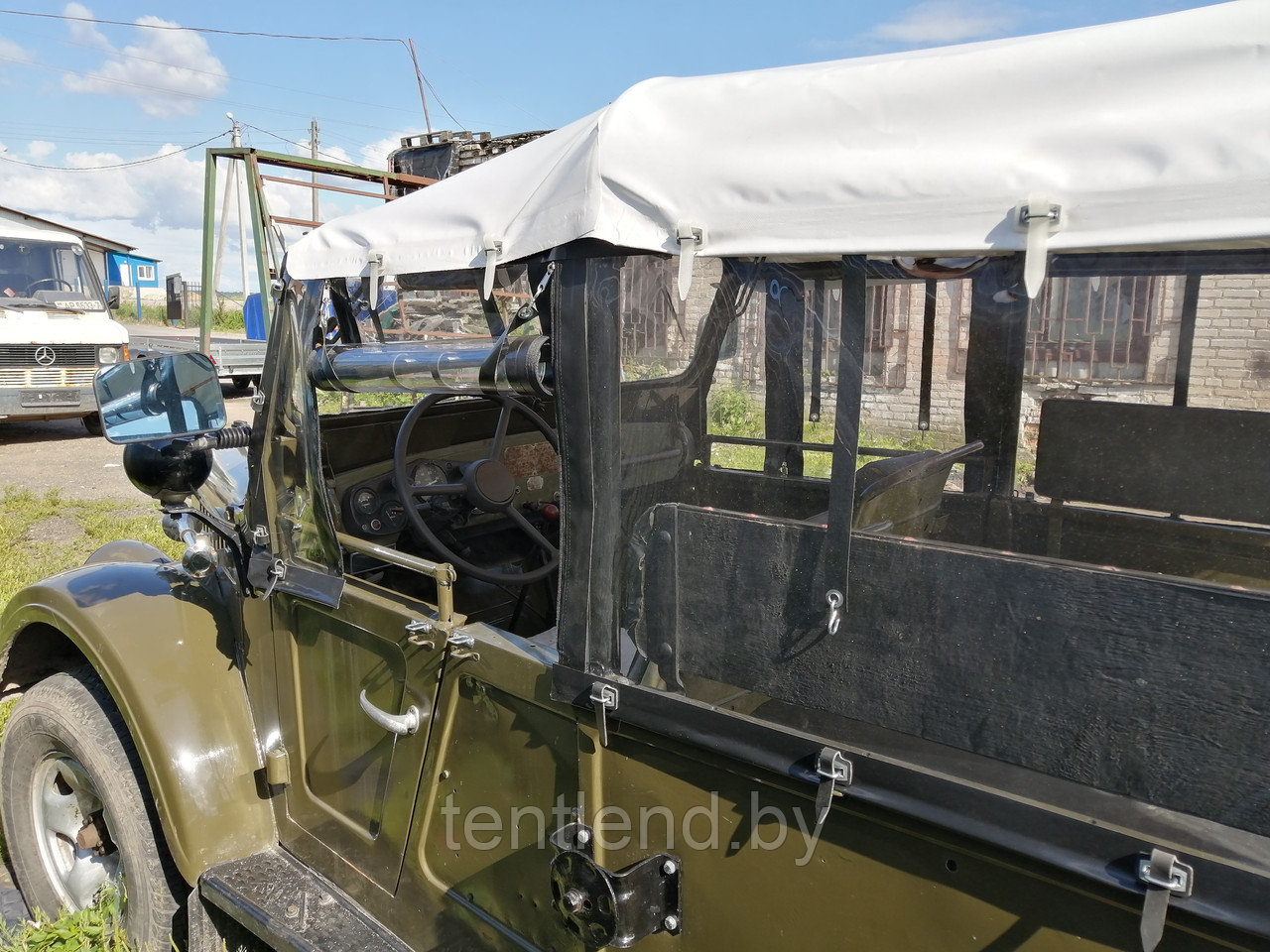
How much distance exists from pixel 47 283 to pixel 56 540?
717cm

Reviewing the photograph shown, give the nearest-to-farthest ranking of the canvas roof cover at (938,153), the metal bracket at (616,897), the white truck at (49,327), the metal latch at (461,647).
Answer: the canvas roof cover at (938,153) → the metal bracket at (616,897) → the metal latch at (461,647) → the white truck at (49,327)

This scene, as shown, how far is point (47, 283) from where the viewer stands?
12.7 metres

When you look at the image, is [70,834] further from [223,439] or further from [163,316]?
[163,316]

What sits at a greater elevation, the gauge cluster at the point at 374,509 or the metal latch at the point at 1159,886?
the gauge cluster at the point at 374,509

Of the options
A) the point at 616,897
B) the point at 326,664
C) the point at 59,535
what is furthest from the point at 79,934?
the point at 59,535

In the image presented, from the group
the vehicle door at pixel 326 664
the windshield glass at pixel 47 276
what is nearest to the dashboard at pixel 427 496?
the vehicle door at pixel 326 664

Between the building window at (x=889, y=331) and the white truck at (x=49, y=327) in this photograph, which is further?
the white truck at (x=49, y=327)

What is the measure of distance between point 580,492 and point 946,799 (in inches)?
29.7

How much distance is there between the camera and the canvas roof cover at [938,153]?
1051mm

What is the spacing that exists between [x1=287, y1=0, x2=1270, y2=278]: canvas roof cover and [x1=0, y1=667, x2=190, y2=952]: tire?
1898 mm

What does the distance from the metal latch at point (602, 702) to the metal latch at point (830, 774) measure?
0.40 m

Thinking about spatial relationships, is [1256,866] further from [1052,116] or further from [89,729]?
[89,729]

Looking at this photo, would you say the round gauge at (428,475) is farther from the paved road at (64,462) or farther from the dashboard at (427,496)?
the paved road at (64,462)

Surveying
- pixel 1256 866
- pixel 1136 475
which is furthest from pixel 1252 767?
pixel 1136 475
